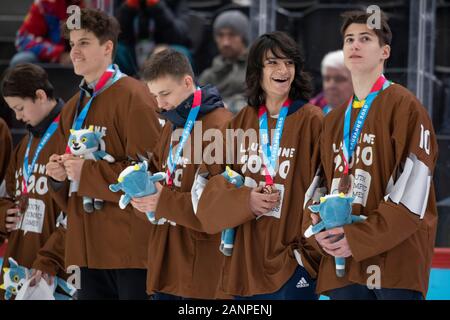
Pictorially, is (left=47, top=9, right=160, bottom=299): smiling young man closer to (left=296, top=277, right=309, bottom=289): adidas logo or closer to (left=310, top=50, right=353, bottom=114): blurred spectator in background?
(left=296, top=277, right=309, bottom=289): adidas logo

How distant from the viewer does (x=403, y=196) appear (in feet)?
11.1

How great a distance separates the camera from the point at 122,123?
4465 mm

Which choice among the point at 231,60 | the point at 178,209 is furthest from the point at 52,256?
the point at 231,60

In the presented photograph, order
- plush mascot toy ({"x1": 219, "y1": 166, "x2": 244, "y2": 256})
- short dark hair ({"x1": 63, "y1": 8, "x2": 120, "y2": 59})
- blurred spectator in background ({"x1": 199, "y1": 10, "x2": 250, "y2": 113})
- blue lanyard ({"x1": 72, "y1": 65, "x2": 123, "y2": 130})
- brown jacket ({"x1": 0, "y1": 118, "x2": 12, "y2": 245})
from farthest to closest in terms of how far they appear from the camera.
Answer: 1. blurred spectator in background ({"x1": 199, "y1": 10, "x2": 250, "y2": 113})
2. brown jacket ({"x1": 0, "y1": 118, "x2": 12, "y2": 245})
3. short dark hair ({"x1": 63, "y1": 8, "x2": 120, "y2": 59})
4. blue lanyard ({"x1": 72, "y1": 65, "x2": 123, "y2": 130})
5. plush mascot toy ({"x1": 219, "y1": 166, "x2": 244, "y2": 256})

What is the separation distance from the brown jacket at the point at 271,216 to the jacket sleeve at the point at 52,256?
1.06m

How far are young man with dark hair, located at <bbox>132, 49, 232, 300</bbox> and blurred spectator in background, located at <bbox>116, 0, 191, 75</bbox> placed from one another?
2.49 meters

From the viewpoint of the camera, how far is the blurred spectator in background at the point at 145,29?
671 centimetres

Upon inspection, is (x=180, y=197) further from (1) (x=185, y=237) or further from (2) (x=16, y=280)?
(2) (x=16, y=280)

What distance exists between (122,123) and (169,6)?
2717 millimetres

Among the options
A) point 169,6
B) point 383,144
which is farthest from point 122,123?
point 169,6

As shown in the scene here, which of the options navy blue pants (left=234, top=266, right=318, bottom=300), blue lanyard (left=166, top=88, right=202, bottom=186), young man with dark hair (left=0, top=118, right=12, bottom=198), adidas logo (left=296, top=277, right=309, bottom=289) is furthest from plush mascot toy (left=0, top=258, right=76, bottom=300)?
adidas logo (left=296, top=277, right=309, bottom=289)

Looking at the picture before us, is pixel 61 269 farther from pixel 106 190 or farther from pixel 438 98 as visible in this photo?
pixel 438 98

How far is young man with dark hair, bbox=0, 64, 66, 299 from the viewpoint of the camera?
4816 mm

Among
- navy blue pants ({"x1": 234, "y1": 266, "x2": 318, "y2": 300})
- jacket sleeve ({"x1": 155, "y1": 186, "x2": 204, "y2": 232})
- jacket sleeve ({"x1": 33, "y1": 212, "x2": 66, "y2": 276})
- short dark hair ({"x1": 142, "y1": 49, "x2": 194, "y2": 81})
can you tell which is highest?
short dark hair ({"x1": 142, "y1": 49, "x2": 194, "y2": 81})
